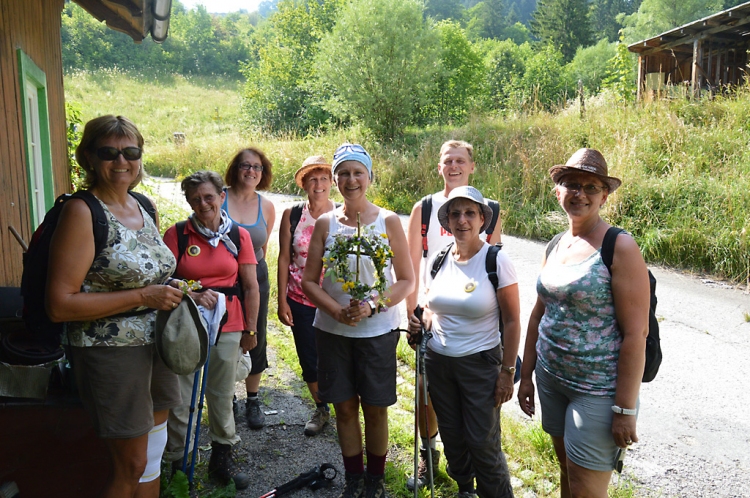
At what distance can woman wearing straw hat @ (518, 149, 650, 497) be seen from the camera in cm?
225

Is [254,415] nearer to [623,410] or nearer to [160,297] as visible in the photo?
[160,297]

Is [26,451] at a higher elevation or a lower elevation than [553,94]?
lower

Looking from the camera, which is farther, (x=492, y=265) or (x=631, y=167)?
(x=631, y=167)

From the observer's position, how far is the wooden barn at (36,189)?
2.53 metres

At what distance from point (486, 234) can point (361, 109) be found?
52.2 ft

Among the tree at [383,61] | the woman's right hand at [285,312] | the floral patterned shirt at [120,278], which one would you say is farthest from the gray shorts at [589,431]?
the tree at [383,61]

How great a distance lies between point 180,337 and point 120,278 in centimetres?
34

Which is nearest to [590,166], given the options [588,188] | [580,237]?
[588,188]

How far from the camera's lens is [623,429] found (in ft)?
7.30

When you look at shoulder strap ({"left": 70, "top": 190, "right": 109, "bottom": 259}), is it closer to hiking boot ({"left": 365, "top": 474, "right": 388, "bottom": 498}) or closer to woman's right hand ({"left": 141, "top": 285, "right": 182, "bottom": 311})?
woman's right hand ({"left": 141, "top": 285, "right": 182, "bottom": 311})

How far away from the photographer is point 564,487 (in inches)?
108

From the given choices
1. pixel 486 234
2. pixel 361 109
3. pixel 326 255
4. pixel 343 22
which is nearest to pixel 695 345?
pixel 486 234

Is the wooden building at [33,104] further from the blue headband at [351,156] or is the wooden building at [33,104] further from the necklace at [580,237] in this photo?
the necklace at [580,237]

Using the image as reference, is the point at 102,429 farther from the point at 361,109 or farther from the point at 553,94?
the point at 553,94
